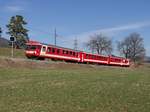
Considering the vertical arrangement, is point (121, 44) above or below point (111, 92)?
above

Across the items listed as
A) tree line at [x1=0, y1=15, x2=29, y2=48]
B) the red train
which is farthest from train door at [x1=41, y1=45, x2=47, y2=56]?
tree line at [x1=0, y1=15, x2=29, y2=48]

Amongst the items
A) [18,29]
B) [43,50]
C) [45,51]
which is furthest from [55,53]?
[18,29]

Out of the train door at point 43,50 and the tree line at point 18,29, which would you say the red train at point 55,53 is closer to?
the train door at point 43,50

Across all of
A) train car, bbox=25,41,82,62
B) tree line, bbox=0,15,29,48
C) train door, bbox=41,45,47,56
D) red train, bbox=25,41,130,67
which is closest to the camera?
train door, bbox=41,45,47,56

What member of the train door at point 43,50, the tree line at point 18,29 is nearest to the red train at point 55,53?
the train door at point 43,50

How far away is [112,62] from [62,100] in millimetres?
66773

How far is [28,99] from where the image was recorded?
1407cm

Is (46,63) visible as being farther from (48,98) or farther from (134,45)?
(134,45)

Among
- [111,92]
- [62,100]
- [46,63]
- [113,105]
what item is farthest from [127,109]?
[46,63]

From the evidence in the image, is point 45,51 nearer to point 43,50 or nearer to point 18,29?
point 43,50

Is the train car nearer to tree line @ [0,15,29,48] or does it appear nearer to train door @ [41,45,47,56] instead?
train door @ [41,45,47,56]

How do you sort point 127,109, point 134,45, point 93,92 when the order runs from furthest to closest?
point 134,45, point 93,92, point 127,109

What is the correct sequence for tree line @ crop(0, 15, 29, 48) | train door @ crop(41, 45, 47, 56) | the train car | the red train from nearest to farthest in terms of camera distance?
train door @ crop(41, 45, 47, 56), the train car, the red train, tree line @ crop(0, 15, 29, 48)

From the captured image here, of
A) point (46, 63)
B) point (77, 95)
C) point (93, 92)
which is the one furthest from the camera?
point (46, 63)
